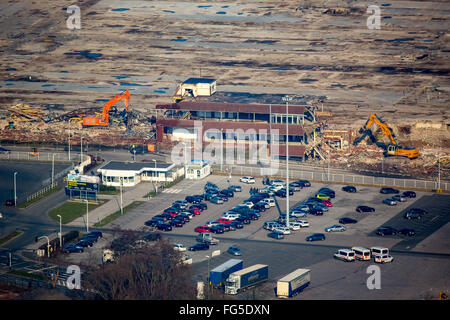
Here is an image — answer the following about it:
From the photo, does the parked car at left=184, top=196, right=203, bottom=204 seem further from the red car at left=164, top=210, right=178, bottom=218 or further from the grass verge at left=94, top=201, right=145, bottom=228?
the grass verge at left=94, top=201, right=145, bottom=228

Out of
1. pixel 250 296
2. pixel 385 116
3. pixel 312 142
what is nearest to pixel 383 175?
pixel 312 142

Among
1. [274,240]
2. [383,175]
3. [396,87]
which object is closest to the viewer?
[274,240]

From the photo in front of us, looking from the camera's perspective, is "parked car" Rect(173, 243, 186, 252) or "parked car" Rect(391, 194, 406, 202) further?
"parked car" Rect(391, 194, 406, 202)

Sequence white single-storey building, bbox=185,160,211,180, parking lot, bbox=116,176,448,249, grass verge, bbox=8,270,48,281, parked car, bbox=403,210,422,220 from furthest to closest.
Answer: white single-storey building, bbox=185,160,211,180
parked car, bbox=403,210,422,220
parking lot, bbox=116,176,448,249
grass verge, bbox=8,270,48,281

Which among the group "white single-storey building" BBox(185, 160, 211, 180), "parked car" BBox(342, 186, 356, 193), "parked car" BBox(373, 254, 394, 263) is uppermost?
"white single-storey building" BBox(185, 160, 211, 180)

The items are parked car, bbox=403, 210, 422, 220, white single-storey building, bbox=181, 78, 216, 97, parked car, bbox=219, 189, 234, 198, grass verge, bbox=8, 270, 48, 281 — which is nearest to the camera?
grass verge, bbox=8, 270, 48, 281

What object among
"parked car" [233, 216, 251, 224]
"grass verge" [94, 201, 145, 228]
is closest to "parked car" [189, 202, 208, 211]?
"parked car" [233, 216, 251, 224]
